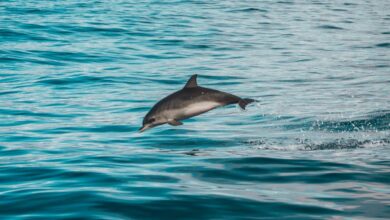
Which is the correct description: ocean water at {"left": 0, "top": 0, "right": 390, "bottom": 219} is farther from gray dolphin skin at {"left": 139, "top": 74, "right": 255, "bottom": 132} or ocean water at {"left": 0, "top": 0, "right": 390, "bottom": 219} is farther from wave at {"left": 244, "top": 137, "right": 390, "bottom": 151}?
gray dolphin skin at {"left": 139, "top": 74, "right": 255, "bottom": 132}

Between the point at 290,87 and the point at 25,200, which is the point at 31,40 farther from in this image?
the point at 25,200

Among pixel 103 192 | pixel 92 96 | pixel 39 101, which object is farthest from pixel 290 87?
pixel 103 192

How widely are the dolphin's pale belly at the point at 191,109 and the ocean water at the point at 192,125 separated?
0.79 meters

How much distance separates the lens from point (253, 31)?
3603 centimetres

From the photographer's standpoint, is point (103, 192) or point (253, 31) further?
point (253, 31)

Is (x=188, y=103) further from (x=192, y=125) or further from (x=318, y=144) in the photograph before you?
(x=192, y=125)

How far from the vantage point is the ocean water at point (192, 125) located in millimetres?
9320

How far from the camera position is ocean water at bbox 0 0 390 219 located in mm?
9320

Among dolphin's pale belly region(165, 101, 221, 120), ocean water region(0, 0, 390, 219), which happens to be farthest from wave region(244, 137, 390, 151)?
dolphin's pale belly region(165, 101, 221, 120)

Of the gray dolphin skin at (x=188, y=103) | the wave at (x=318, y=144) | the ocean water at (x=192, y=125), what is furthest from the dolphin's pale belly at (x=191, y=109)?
the wave at (x=318, y=144)

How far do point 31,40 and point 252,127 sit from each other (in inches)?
670

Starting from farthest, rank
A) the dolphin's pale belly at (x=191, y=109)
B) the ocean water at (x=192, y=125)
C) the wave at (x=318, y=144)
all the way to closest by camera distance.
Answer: the wave at (x=318, y=144), the dolphin's pale belly at (x=191, y=109), the ocean water at (x=192, y=125)

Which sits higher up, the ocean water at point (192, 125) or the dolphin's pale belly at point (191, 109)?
the dolphin's pale belly at point (191, 109)

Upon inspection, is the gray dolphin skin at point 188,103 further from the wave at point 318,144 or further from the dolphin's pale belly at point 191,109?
the wave at point 318,144
